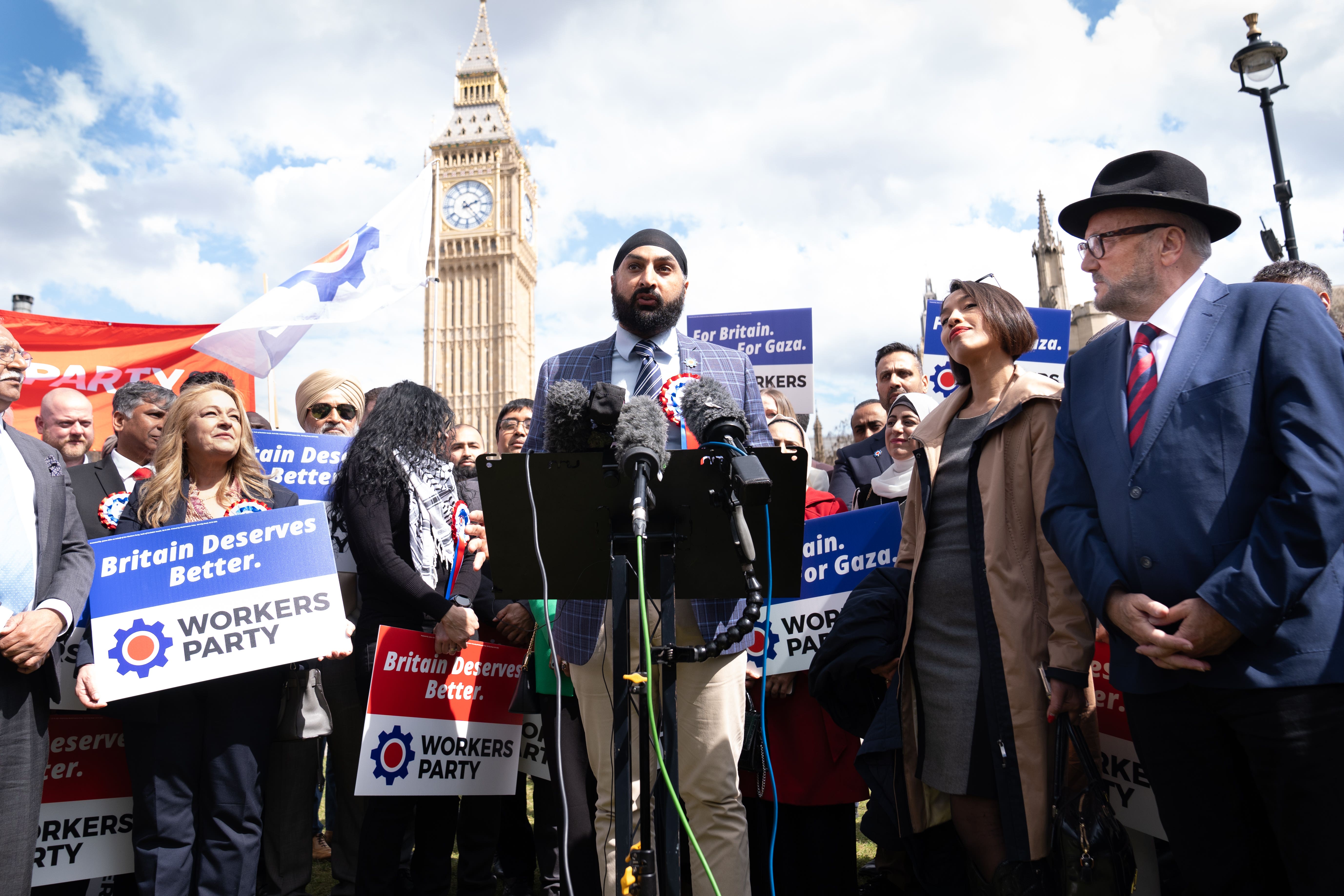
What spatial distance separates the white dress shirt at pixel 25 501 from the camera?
2980 millimetres

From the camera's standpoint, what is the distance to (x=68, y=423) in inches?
205

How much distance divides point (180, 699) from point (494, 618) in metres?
1.34

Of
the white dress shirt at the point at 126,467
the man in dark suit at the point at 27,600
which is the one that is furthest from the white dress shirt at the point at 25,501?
the white dress shirt at the point at 126,467

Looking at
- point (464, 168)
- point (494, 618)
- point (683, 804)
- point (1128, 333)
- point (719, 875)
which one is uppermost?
point (464, 168)

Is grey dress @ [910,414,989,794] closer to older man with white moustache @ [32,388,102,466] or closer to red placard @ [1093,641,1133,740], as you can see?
red placard @ [1093,641,1133,740]

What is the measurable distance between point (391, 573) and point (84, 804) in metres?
1.59

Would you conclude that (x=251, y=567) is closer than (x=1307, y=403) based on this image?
No

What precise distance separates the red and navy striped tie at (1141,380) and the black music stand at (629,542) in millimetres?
1023

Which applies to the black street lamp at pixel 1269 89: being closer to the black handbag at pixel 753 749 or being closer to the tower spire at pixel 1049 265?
the black handbag at pixel 753 749

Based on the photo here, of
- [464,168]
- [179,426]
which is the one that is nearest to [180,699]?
[179,426]

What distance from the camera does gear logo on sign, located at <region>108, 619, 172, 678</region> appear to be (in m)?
3.21

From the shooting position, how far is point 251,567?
11.4 ft

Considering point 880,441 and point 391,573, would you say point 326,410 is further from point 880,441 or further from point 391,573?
point 880,441

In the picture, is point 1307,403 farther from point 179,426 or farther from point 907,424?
point 179,426
